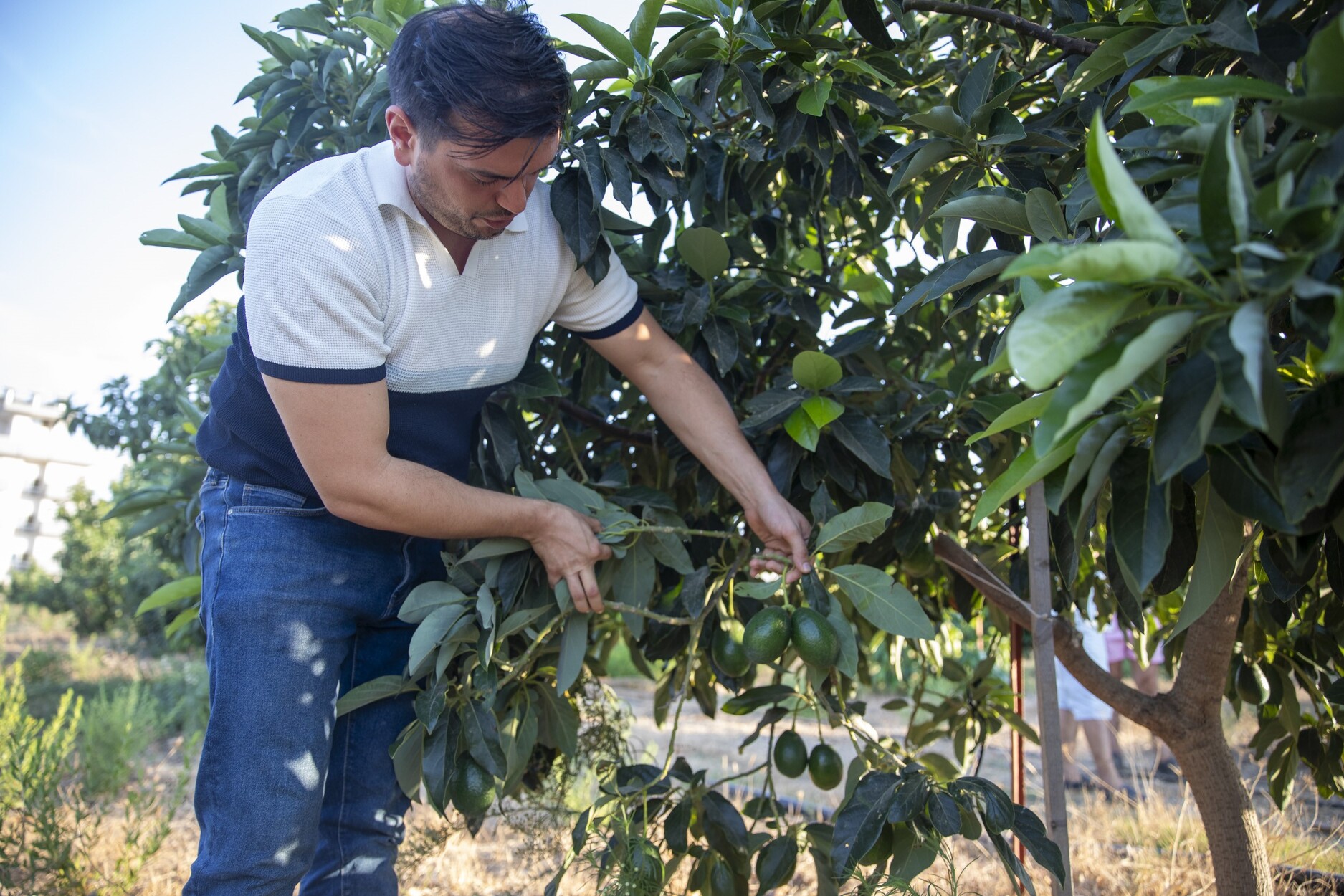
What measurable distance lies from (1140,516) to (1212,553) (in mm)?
139

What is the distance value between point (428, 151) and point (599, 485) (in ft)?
2.02

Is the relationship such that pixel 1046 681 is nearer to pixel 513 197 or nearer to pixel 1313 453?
pixel 1313 453

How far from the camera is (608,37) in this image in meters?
1.31

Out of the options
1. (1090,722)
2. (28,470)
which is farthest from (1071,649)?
(28,470)

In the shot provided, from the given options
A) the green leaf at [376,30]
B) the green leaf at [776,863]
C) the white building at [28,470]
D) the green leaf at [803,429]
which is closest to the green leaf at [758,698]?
the green leaf at [776,863]

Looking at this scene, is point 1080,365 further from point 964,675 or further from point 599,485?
point 964,675

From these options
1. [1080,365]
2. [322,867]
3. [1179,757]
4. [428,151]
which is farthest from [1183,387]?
[322,867]

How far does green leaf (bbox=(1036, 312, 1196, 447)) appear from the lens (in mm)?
568

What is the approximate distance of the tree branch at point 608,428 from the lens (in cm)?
179

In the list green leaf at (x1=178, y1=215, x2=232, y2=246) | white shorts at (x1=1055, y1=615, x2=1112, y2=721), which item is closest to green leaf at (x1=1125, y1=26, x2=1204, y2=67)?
green leaf at (x1=178, y1=215, x2=232, y2=246)

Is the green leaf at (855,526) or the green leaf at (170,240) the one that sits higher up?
the green leaf at (170,240)

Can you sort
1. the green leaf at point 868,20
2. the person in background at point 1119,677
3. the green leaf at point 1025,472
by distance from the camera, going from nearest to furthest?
the green leaf at point 1025,472, the green leaf at point 868,20, the person in background at point 1119,677

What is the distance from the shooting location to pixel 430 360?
4.50 feet

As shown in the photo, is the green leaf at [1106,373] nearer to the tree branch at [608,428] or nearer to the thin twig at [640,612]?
the thin twig at [640,612]
